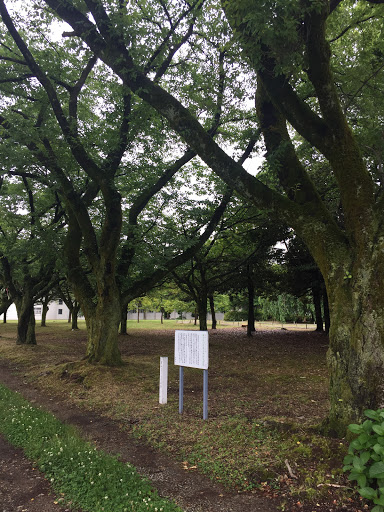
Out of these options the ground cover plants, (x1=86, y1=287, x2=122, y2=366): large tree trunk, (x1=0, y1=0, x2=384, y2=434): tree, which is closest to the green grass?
the ground cover plants

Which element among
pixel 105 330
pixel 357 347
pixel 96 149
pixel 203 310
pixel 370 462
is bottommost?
pixel 370 462

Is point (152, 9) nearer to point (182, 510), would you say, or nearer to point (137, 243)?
point (137, 243)

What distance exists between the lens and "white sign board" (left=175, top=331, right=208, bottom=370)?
19.3 ft

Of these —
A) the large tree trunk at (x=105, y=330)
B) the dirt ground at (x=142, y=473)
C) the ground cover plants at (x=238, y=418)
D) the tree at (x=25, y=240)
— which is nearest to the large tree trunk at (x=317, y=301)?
the ground cover plants at (x=238, y=418)

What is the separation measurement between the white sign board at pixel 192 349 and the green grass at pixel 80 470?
6.60ft

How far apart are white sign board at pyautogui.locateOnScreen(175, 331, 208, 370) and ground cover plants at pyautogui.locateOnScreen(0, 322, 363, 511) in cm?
91

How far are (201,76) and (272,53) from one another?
509 cm

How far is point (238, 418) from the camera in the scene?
5.84 meters

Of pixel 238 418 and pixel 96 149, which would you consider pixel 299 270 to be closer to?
pixel 96 149

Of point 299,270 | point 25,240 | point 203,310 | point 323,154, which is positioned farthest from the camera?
point 203,310

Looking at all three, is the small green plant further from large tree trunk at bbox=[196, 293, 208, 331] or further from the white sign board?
large tree trunk at bbox=[196, 293, 208, 331]

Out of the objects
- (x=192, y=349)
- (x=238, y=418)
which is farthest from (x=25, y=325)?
A: (x=238, y=418)

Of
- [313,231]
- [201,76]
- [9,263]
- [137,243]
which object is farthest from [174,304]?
[313,231]

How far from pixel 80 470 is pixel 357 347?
358 centimetres
